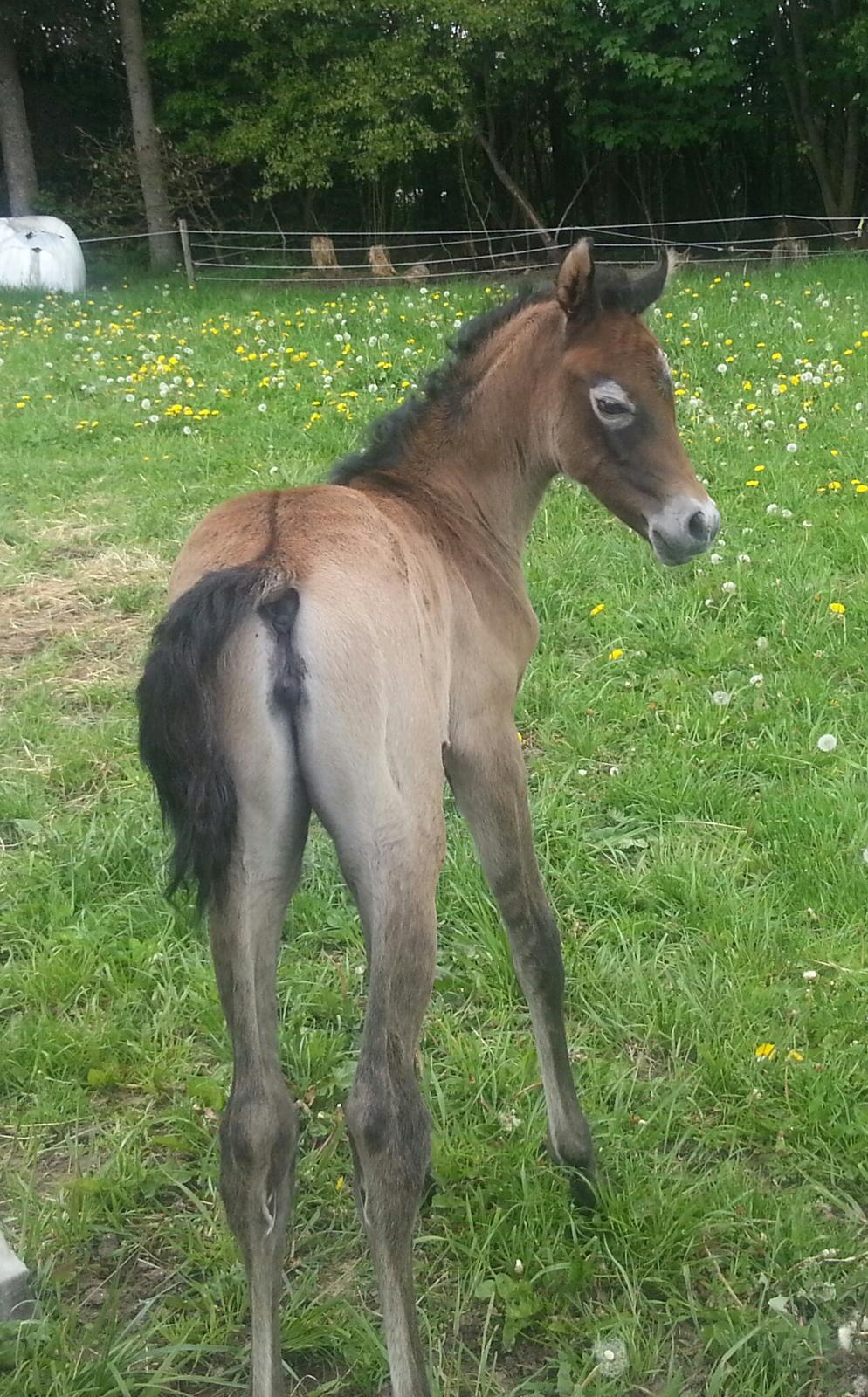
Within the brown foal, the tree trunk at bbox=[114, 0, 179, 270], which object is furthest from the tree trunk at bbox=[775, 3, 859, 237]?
the brown foal

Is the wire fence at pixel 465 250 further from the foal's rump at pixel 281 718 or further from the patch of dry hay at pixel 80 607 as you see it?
the foal's rump at pixel 281 718

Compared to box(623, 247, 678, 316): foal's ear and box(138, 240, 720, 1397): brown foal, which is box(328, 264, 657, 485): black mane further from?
box(138, 240, 720, 1397): brown foal

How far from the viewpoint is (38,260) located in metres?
13.9

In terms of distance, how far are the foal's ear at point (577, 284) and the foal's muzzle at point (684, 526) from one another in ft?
1.60

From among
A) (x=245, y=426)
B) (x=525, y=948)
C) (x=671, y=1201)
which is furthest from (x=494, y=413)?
(x=245, y=426)

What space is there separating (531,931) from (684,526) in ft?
3.13

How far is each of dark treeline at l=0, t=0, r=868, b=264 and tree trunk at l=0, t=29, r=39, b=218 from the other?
4 centimetres

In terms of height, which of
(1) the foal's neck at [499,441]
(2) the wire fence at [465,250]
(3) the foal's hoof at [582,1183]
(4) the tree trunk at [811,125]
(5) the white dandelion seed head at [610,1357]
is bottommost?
(5) the white dandelion seed head at [610,1357]

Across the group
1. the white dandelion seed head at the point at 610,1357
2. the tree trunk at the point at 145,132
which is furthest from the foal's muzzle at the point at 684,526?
the tree trunk at the point at 145,132

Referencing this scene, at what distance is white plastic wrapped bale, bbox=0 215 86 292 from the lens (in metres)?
13.8

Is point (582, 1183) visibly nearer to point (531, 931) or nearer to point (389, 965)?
point (531, 931)

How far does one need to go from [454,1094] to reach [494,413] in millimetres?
1639

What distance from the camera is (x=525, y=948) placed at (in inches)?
95.0

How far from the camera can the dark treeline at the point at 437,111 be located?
1678 cm
